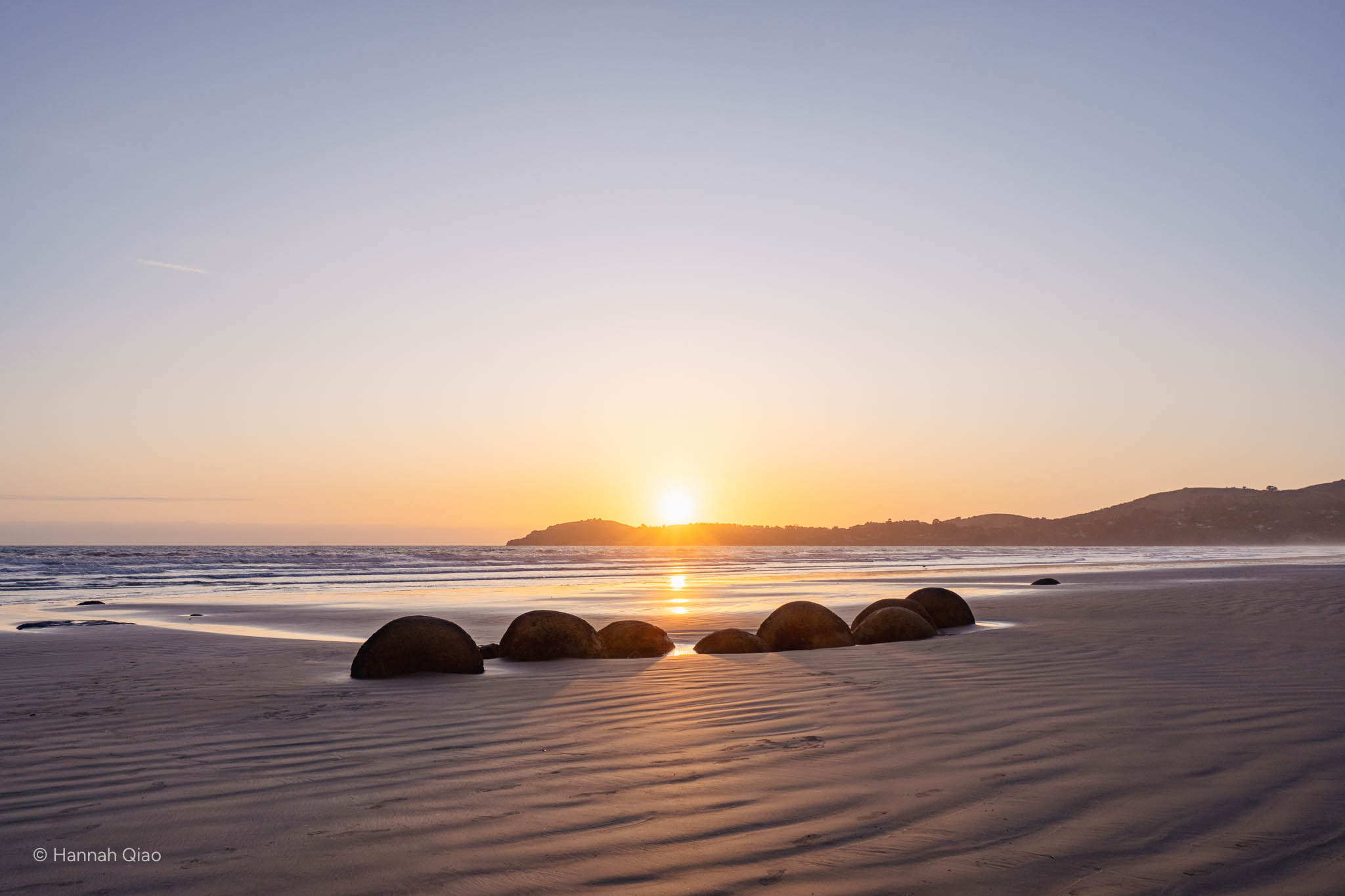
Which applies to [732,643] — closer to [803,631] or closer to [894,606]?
[803,631]

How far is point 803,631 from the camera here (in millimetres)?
9688

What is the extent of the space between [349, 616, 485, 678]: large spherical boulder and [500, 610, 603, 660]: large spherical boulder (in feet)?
2.75

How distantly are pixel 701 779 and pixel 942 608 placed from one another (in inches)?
341

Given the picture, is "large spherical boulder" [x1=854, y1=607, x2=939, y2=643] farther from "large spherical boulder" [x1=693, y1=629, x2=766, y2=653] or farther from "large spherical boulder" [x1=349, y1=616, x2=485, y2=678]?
"large spherical boulder" [x1=349, y1=616, x2=485, y2=678]

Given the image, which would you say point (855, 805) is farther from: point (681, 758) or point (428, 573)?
point (428, 573)

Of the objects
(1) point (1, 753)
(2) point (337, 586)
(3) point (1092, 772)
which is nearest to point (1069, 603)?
(3) point (1092, 772)

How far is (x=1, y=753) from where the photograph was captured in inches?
196

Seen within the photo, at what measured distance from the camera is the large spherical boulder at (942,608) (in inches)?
469

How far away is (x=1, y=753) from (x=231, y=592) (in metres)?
20.5

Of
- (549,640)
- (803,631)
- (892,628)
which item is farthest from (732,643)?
(892,628)

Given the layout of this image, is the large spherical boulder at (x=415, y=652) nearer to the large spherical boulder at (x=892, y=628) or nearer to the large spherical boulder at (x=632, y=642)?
the large spherical boulder at (x=632, y=642)

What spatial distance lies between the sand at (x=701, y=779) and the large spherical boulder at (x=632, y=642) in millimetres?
1380

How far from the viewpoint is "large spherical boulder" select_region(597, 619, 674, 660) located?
9.49 meters

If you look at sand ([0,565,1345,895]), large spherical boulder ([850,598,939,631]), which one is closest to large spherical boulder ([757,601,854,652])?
large spherical boulder ([850,598,939,631])
